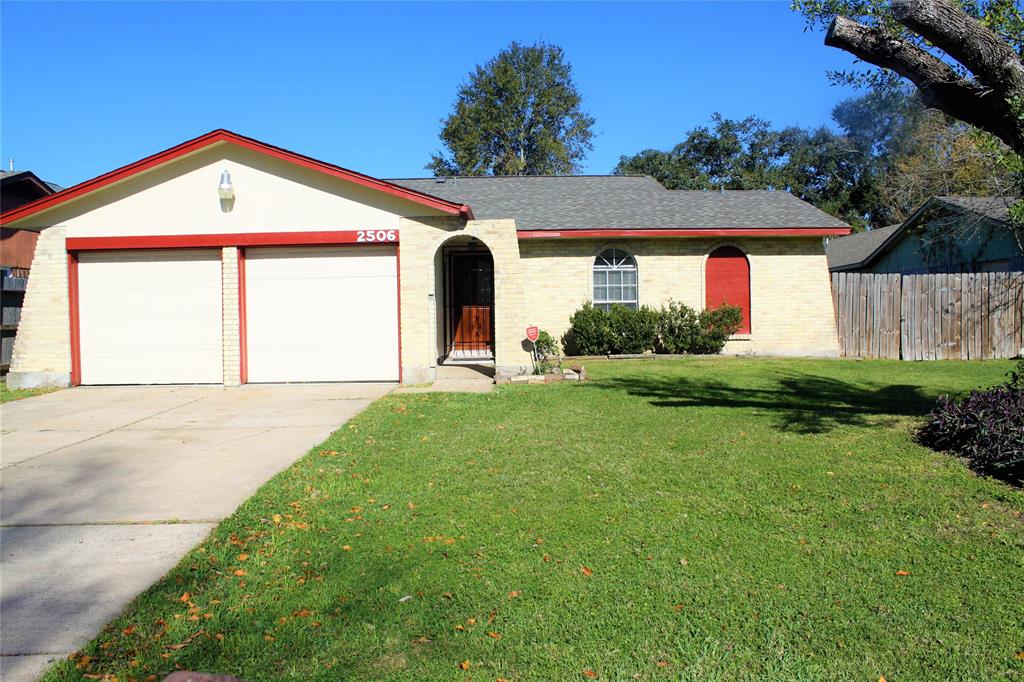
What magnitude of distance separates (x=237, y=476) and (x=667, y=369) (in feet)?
32.2

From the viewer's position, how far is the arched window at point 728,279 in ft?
58.5

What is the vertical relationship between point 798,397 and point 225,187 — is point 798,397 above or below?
below

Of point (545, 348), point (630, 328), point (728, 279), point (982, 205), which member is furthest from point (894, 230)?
point (545, 348)

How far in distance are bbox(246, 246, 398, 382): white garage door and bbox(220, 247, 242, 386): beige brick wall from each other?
255 mm

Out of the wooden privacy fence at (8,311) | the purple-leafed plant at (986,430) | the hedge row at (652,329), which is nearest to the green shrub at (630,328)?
the hedge row at (652,329)

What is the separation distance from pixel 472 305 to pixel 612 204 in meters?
4.64

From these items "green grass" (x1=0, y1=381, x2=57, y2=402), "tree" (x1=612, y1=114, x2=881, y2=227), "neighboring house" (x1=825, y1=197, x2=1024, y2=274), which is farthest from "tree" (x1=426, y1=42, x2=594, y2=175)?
"green grass" (x1=0, y1=381, x2=57, y2=402)

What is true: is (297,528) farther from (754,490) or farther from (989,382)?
(989,382)

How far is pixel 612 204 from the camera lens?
62.5 ft

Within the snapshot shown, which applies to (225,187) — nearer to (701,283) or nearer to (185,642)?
(185,642)

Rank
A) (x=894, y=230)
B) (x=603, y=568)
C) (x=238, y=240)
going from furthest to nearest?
(x=894, y=230) < (x=238, y=240) < (x=603, y=568)

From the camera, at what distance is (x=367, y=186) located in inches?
502

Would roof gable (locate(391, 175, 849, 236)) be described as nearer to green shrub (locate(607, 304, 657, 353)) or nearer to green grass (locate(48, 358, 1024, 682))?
green shrub (locate(607, 304, 657, 353))

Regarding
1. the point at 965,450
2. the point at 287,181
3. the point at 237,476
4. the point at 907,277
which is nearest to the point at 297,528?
the point at 237,476
